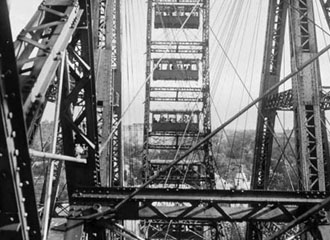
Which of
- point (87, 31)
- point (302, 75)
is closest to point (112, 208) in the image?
point (87, 31)

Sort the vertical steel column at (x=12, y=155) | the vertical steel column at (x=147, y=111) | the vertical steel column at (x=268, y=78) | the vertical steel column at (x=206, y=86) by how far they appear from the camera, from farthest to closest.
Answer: the vertical steel column at (x=206, y=86) → the vertical steel column at (x=147, y=111) → the vertical steel column at (x=268, y=78) → the vertical steel column at (x=12, y=155)

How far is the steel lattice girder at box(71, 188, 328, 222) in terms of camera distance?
152 inches

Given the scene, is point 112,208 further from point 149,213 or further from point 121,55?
point 121,55

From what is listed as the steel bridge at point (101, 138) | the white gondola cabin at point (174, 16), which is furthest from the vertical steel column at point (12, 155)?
the white gondola cabin at point (174, 16)

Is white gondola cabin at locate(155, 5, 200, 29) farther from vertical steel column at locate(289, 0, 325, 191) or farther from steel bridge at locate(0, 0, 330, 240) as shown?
vertical steel column at locate(289, 0, 325, 191)

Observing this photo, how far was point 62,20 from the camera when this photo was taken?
2.77 meters

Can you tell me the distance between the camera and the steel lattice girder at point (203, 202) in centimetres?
385

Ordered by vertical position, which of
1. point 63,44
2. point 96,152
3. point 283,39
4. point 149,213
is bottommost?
point 149,213

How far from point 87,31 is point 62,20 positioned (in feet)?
2.24

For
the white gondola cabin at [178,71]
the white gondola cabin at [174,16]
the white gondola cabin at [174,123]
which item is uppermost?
the white gondola cabin at [174,16]

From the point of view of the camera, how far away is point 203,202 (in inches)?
154

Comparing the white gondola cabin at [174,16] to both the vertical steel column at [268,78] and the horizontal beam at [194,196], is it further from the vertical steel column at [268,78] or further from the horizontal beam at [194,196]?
the horizontal beam at [194,196]

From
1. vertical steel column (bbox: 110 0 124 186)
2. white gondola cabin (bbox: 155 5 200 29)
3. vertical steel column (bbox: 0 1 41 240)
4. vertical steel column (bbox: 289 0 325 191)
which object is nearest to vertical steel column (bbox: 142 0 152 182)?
white gondola cabin (bbox: 155 5 200 29)

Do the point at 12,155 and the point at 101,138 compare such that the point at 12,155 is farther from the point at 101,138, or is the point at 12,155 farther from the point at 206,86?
the point at 206,86
